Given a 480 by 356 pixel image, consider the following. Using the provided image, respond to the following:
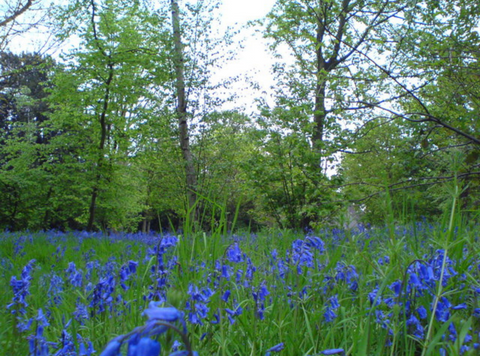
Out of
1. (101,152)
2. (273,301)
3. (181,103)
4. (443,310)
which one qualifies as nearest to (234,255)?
(273,301)

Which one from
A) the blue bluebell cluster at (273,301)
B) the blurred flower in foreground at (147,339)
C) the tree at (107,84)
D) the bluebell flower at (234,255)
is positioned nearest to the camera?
the blurred flower in foreground at (147,339)

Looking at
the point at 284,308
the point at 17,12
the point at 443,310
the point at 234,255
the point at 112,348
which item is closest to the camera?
the point at 112,348

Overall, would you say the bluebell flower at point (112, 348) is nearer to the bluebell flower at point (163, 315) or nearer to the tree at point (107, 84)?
the bluebell flower at point (163, 315)

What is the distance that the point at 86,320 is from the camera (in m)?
2.19

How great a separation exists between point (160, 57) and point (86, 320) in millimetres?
10687

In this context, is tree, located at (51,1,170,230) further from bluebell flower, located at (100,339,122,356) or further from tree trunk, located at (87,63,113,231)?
bluebell flower, located at (100,339,122,356)

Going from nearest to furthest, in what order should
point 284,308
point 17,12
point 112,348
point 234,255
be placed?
point 112,348 < point 234,255 < point 284,308 < point 17,12

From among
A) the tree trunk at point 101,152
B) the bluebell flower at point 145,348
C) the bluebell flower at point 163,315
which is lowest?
the bluebell flower at point 145,348

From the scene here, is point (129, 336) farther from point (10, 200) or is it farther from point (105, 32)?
point (10, 200)

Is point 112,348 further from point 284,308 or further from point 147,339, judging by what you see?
point 284,308

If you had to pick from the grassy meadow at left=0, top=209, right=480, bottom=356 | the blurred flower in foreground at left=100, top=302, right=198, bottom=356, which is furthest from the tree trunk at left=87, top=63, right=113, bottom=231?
the blurred flower in foreground at left=100, top=302, right=198, bottom=356

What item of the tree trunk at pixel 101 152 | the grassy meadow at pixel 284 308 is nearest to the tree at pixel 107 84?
the tree trunk at pixel 101 152

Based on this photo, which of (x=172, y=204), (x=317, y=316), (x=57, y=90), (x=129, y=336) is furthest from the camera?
(x=172, y=204)

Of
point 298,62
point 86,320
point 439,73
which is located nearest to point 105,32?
point 298,62
